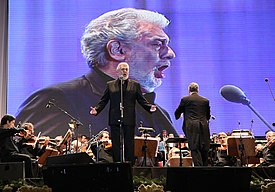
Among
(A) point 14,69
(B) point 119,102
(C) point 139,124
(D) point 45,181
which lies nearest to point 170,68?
(C) point 139,124

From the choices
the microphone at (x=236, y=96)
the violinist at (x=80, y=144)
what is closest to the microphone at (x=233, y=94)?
the microphone at (x=236, y=96)

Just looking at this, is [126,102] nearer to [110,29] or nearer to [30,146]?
[30,146]

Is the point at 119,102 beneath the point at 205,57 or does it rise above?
beneath

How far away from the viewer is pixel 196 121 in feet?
21.8

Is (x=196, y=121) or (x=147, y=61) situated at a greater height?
(x=147, y=61)

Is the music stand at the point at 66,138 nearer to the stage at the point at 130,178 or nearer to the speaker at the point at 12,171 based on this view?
the speaker at the point at 12,171

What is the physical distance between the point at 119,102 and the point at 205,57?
15.8 ft

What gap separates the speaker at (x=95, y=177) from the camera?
324cm

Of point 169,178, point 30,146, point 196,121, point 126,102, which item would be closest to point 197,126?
point 196,121

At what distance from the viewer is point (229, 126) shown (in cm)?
1016

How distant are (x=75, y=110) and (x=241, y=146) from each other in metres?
4.00

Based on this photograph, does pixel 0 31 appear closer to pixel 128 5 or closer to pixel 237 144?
pixel 128 5

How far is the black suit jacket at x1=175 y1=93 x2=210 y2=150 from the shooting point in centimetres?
664

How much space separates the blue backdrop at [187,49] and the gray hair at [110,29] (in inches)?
6.3
